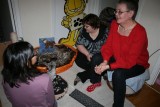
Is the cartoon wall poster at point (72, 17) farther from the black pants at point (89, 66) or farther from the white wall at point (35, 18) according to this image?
the black pants at point (89, 66)

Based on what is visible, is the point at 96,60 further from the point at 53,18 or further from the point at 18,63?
the point at 18,63

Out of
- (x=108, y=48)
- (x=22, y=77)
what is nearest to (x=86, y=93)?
(x=108, y=48)

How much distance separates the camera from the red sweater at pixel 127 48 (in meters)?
1.71

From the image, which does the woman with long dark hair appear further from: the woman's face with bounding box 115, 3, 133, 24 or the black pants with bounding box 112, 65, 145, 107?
the woman's face with bounding box 115, 3, 133, 24

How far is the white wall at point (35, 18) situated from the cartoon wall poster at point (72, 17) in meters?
0.27

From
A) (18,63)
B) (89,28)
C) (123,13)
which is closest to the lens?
(18,63)

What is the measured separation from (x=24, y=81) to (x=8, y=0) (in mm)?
1462

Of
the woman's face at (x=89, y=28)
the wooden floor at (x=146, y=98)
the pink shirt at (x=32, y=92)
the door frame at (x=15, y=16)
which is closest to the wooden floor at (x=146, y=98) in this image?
the wooden floor at (x=146, y=98)

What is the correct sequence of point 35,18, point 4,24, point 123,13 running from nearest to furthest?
point 123,13, point 35,18, point 4,24

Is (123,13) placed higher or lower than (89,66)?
higher

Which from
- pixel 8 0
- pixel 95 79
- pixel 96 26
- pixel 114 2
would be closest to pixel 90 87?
pixel 95 79

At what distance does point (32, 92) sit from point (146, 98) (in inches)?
59.7

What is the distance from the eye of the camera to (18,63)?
105 centimetres

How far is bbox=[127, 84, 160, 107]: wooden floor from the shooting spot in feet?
6.61
